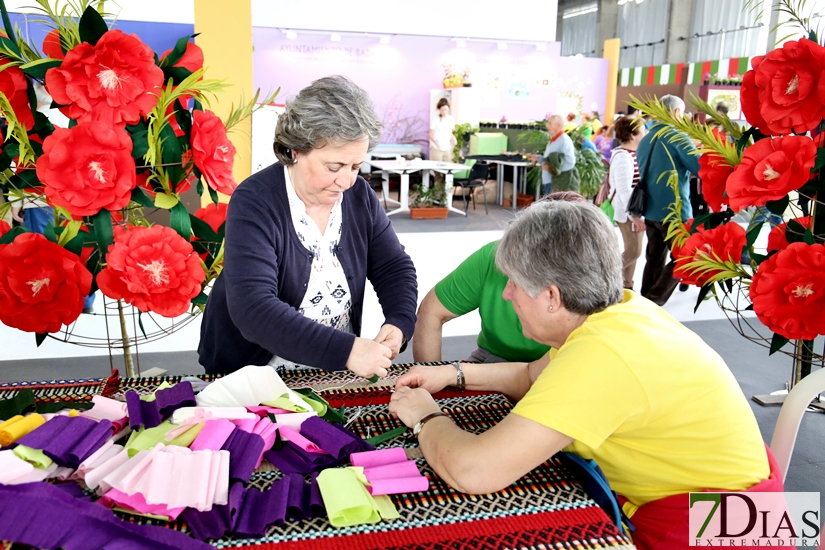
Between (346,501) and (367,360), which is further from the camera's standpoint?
(367,360)

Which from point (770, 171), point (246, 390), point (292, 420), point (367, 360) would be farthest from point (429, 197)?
point (292, 420)

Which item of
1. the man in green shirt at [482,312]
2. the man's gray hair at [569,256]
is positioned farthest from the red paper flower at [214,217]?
the man's gray hair at [569,256]

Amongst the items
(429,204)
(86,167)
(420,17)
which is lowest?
(429,204)

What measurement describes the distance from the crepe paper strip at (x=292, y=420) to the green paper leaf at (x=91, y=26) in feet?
3.89

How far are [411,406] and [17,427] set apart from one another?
79 centimetres

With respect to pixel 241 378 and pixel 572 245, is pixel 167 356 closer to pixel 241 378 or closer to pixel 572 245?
pixel 241 378

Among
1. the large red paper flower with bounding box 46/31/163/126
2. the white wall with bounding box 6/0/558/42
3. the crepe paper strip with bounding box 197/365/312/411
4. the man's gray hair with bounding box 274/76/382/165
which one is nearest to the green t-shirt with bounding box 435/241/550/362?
the man's gray hair with bounding box 274/76/382/165

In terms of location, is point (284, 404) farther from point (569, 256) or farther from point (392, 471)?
point (569, 256)

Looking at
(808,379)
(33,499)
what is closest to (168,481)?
(33,499)

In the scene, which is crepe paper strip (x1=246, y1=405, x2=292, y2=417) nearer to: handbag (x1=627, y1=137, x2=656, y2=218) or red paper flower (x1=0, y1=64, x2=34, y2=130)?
red paper flower (x1=0, y1=64, x2=34, y2=130)

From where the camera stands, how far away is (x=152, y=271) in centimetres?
183

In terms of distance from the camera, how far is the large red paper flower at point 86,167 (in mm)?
1694

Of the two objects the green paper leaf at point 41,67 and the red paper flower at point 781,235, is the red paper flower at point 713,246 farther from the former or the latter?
the green paper leaf at point 41,67

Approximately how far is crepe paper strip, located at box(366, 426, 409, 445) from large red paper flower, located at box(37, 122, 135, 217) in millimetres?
992
